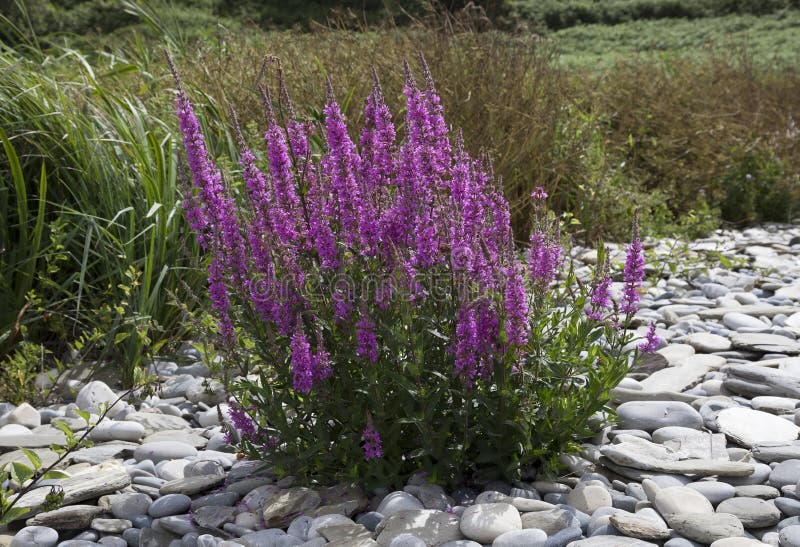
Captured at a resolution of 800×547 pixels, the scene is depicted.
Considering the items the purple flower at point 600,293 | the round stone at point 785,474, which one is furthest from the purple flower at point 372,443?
the round stone at point 785,474

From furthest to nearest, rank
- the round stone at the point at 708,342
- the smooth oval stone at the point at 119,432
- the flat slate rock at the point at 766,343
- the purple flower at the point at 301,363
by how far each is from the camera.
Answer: the round stone at the point at 708,342
the flat slate rock at the point at 766,343
the smooth oval stone at the point at 119,432
the purple flower at the point at 301,363

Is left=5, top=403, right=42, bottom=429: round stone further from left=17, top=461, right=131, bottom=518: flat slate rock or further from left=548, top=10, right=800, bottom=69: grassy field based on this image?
left=548, top=10, right=800, bottom=69: grassy field

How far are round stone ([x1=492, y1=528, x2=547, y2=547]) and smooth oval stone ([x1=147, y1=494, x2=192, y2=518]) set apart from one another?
1.17 m

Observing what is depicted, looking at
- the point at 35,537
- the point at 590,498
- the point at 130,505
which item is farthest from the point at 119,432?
the point at 590,498

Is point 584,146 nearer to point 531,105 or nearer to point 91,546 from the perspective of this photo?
point 531,105

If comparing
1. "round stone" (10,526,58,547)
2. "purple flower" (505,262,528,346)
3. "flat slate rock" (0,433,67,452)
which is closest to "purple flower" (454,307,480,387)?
"purple flower" (505,262,528,346)

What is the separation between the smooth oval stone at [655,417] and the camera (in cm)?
337

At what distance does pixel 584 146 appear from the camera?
7.11 m

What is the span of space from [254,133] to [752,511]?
147 inches

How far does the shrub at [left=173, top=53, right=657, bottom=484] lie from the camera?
2.61m

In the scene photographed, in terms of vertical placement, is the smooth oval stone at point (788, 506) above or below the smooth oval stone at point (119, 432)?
above

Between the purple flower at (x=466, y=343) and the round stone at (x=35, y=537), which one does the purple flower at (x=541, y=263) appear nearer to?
the purple flower at (x=466, y=343)

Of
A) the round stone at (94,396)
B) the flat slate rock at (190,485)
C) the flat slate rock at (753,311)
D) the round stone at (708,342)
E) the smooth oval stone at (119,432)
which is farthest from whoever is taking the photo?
the flat slate rock at (753,311)

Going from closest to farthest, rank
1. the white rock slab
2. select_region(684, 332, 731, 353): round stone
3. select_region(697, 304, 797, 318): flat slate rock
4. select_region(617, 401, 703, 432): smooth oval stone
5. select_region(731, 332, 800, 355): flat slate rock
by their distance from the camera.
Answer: the white rock slab → select_region(617, 401, 703, 432): smooth oval stone → select_region(731, 332, 800, 355): flat slate rock → select_region(684, 332, 731, 353): round stone → select_region(697, 304, 797, 318): flat slate rock
